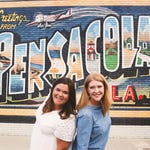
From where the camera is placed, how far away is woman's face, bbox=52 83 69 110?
8.45 feet

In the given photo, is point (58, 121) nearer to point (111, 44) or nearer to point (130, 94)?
point (130, 94)

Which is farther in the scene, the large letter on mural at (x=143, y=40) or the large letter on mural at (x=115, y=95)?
the large letter on mural at (x=143, y=40)

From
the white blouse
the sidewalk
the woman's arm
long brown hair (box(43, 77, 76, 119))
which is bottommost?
the sidewalk

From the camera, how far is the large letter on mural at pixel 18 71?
10094mm

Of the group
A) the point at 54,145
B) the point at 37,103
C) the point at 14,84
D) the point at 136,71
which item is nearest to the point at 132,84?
the point at 136,71

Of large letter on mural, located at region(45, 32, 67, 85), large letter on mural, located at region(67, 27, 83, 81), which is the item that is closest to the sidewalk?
large letter on mural, located at region(45, 32, 67, 85)

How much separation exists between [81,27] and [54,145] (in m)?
7.85

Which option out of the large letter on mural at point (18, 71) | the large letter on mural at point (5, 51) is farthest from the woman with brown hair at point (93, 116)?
the large letter on mural at point (5, 51)

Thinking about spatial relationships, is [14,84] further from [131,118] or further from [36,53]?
[131,118]

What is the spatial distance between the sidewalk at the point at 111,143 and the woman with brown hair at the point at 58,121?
5.73 metres

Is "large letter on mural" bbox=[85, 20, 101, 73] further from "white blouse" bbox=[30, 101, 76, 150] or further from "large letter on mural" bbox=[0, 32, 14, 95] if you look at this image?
"white blouse" bbox=[30, 101, 76, 150]

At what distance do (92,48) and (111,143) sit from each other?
2.78 meters

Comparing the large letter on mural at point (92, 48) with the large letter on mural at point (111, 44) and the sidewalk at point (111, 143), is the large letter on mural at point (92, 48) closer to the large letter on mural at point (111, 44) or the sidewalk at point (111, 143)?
the large letter on mural at point (111, 44)

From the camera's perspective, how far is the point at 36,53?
10.2 m
